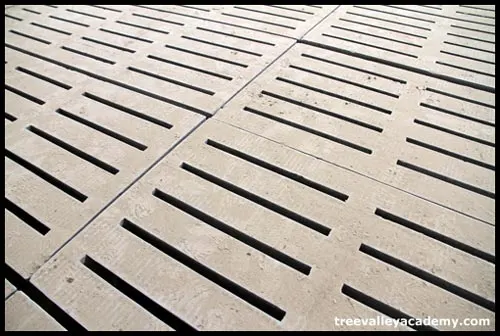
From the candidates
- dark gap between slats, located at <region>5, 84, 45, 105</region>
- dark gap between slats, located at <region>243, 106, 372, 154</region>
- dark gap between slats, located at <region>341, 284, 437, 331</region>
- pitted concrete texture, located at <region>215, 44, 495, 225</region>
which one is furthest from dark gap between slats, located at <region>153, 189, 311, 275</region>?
dark gap between slats, located at <region>5, 84, 45, 105</region>

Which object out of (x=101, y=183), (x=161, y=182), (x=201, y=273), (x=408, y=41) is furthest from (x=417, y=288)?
(x=408, y=41)

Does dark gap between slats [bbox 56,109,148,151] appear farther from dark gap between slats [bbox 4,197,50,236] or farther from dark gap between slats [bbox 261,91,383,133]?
dark gap between slats [bbox 261,91,383,133]

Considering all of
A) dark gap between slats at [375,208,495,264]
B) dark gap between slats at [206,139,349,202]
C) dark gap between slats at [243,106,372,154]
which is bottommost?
dark gap between slats at [375,208,495,264]

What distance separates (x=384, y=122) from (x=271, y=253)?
1.04 metres

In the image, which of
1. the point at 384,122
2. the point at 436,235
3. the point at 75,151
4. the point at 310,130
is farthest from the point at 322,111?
the point at 75,151

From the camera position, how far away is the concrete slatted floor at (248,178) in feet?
4.26

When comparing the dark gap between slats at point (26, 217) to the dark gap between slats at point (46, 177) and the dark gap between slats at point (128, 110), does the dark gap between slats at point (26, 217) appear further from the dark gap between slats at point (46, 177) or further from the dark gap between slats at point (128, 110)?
the dark gap between slats at point (128, 110)

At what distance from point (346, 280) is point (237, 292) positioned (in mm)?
392

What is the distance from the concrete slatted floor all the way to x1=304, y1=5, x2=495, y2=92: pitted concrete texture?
0.02 m

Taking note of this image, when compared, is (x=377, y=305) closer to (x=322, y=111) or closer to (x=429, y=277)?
(x=429, y=277)

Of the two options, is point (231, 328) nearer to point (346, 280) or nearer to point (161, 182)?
point (346, 280)

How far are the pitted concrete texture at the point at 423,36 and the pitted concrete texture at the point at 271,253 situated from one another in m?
1.28

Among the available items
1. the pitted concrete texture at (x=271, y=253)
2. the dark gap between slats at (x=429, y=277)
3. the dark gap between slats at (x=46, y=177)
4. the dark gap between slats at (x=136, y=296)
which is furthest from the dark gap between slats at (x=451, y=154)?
the dark gap between slats at (x=46, y=177)

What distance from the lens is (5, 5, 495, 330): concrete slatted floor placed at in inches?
51.2
